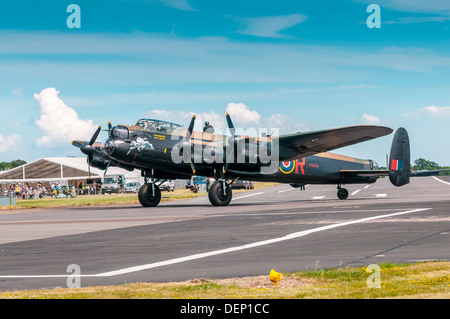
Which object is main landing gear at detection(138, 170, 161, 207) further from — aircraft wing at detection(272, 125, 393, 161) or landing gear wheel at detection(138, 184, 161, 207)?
aircraft wing at detection(272, 125, 393, 161)

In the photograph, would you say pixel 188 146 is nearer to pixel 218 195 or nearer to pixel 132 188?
pixel 218 195

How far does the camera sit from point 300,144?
31.6 meters

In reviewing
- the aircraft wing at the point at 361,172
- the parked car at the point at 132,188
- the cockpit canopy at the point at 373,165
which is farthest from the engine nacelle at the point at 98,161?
the parked car at the point at 132,188

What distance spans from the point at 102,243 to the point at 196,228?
3947mm

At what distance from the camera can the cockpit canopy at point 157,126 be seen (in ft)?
99.4

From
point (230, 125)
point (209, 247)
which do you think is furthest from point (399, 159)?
point (209, 247)

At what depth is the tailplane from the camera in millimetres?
34656

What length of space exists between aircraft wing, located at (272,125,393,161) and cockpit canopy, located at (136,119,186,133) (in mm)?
5616

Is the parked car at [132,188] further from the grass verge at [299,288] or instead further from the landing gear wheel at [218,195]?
the grass verge at [299,288]

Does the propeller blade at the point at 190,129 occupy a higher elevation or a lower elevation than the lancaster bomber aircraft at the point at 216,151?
higher

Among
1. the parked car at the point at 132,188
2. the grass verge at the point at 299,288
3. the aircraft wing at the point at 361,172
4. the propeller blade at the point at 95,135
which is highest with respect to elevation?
the propeller blade at the point at 95,135

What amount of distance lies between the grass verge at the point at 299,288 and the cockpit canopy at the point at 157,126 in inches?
877

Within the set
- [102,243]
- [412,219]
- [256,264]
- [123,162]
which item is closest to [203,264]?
[256,264]

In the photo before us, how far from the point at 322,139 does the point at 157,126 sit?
29.9 feet
